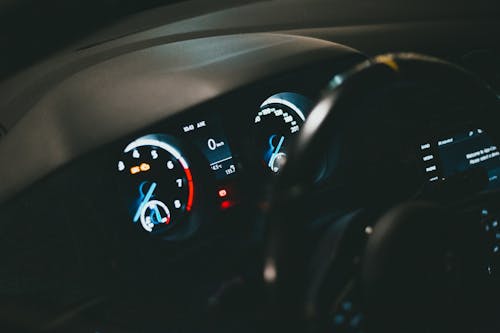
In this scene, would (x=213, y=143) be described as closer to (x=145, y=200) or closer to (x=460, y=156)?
(x=145, y=200)

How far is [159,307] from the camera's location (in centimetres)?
215

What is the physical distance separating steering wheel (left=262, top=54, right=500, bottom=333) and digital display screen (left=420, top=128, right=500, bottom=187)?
0.68 meters

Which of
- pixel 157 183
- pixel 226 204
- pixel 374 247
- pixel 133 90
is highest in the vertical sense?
pixel 133 90

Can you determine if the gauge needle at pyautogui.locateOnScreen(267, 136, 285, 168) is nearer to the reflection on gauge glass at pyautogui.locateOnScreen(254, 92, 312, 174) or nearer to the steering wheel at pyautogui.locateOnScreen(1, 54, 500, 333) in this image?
the reflection on gauge glass at pyautogui.locateOnScreen(254, 92, 312, 174)

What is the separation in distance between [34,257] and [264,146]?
0.66 meters

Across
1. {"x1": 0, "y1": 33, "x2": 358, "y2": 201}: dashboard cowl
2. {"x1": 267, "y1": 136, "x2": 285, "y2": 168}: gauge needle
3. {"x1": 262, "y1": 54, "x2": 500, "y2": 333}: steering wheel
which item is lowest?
{"x1": 262, "y1": 54, "x2": 500, "y2": 333}: steering wheel

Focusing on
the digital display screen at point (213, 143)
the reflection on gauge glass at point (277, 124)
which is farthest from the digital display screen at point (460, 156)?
the digital display screen at point (213, 143)

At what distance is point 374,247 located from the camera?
1612 mm

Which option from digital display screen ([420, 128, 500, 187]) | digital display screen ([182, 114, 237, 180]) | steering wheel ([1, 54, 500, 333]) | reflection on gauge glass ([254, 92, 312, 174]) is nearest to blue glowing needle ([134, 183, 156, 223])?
digital display screen ([182, 114, 237, 180])

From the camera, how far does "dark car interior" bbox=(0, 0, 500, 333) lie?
1604 mm

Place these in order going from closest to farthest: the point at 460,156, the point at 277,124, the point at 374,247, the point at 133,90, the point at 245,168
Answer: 1. the point at 374,247
2. the point at 133,90
3. the point at 245,168
4. the point at 277,124
5. the point at 460,156

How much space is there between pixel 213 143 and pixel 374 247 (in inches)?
31.6

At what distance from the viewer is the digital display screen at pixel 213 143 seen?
230cm

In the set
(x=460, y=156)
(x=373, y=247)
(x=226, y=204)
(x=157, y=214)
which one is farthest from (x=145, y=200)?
(x=460, y=156)
